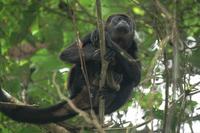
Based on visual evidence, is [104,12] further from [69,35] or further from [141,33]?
[141,33]

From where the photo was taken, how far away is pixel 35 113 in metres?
4.82

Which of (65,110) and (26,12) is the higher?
(26,12)

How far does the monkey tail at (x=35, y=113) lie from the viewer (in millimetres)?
4699

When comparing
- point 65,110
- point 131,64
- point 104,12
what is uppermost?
point 104,12

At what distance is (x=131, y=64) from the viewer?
204 inches

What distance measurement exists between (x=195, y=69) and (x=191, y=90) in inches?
26.2

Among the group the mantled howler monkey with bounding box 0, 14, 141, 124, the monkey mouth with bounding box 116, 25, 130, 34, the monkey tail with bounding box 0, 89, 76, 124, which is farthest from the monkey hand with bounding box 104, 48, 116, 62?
the monkey tail with bounding box 0, 89, 76, 124

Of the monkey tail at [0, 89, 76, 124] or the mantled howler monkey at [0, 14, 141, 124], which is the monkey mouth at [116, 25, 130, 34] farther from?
the monkey tail at [0, 89, 76, 124]

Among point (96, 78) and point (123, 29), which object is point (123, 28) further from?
point (96, 78)

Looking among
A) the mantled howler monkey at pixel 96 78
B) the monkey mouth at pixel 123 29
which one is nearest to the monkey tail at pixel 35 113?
the mantled howler monkey at pixel 96 78

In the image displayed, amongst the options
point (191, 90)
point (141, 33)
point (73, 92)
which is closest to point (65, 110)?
point (73, 92)

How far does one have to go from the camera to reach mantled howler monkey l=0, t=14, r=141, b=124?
15.8 ft

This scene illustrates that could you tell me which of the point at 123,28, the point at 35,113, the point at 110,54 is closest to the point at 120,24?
the point at 123,28

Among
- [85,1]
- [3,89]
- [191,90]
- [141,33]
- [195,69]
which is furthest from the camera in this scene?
[141,33]
